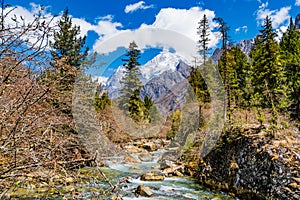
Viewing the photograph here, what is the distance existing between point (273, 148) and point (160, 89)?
90.2 feet

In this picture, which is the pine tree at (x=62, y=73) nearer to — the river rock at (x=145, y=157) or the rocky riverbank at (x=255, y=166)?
the rocky riverbank at (x=255, y=166)

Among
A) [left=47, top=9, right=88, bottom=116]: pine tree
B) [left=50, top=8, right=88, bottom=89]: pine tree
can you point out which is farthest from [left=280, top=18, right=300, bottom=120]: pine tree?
[left=47, top=9, right=88, bottom=116]: pine tree

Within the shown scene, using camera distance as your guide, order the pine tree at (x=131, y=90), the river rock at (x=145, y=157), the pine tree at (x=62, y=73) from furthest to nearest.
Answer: the pine tree at (x=131, y=90) < the river rock at (x=145, y=157) < the pine tree at (x=62, y=73)

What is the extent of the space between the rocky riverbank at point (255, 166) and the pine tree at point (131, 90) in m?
15.0

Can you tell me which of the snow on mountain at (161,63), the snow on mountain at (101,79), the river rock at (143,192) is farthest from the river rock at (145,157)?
the snow on mountain at (101,79)

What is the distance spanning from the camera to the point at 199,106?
1858cm

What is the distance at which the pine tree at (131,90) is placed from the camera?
923 inches

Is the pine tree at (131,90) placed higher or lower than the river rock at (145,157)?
higher

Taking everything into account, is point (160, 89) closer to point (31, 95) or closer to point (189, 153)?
point (189, 153)

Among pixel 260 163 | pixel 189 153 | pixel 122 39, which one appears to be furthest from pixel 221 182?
pixel 122 39

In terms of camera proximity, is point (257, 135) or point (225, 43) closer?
point (257, 135)

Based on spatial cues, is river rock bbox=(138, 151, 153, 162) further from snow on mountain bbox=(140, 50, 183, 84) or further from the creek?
snow on mountain bbox=(140, 50, 183, 84)

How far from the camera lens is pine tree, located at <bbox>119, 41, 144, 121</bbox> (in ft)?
76.9

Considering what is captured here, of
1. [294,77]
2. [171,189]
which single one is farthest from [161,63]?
[294,77]
